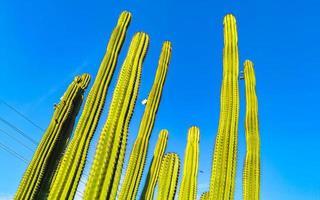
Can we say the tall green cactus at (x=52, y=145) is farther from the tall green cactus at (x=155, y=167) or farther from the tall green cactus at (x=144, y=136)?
the tall green cactus at (x=155, y=167)

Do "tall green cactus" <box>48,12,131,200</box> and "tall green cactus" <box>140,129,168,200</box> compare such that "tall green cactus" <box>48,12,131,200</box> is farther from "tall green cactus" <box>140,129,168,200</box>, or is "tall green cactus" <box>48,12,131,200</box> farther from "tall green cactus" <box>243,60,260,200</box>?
"tall green cactus" <box>243,60,260,200</box>

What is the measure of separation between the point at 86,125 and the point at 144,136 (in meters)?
1.90

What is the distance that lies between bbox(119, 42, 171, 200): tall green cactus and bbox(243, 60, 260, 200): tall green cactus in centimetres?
185

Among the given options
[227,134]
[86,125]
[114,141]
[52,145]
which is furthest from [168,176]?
[114,141]

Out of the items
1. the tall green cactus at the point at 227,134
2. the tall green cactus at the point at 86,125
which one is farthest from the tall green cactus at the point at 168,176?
the tall green cactus at the point at 86,125

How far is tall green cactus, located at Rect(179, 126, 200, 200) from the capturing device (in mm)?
7230

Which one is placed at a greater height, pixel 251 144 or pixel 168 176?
pixel 251 144

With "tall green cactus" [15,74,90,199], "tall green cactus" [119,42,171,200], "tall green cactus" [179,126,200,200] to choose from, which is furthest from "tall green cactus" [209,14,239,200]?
"tall green cactus" [15,74,90,199]

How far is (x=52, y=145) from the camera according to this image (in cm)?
787

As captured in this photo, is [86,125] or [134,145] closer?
[86,125]

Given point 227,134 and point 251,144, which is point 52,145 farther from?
point 251,144

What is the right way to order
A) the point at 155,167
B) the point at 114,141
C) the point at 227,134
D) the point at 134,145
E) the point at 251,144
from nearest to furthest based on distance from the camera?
the point at 114,141 → the point at 227,134 → the point at 251,144 → the point at 134,145 → the point at 155,167

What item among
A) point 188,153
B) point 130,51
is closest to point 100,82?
point 130,51

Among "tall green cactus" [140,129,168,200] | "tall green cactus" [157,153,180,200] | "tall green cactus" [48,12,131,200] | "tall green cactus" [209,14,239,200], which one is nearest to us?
"tall green cactus" [48,12,131,200]
